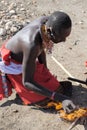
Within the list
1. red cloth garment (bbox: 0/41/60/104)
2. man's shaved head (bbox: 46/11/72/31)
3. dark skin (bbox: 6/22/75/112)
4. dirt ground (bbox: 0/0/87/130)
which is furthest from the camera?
red cloth garment (bbox: 0/41/60/104)

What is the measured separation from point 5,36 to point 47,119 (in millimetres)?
2098

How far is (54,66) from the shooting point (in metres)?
4.76

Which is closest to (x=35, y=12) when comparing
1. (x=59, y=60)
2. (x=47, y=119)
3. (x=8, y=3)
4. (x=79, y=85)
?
(x=8, y=3)

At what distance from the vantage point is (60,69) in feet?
15.3

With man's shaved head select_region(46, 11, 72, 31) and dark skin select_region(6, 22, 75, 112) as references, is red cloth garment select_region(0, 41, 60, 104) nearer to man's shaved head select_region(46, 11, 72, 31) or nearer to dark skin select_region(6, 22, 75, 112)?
dark skin select_region(6, 22, 75, 112)

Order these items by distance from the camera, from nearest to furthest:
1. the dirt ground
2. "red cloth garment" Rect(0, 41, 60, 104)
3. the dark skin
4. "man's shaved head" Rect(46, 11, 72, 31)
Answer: "man's shaved head" Rect(46, 11, 72, 31) < the dark skin < the dirt ground < "red cloth garment" Rect(0, 41, 60, 104)

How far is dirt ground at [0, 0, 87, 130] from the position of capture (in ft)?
12.5

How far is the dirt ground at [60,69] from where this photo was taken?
380 cm

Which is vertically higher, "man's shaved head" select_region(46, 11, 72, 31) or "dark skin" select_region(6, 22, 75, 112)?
"man's shaved head" select_region(46, 11, 72, 31)

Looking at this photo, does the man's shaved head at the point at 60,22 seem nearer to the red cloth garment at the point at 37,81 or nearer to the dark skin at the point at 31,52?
the dark skin at the point at 31,52

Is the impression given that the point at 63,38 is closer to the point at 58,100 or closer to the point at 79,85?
the point at 58,100

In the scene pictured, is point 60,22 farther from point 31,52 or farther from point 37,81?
point 37,81

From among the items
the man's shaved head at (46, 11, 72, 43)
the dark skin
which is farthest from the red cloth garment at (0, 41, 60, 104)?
the man's shaved head at (46, 11, 72, 43)

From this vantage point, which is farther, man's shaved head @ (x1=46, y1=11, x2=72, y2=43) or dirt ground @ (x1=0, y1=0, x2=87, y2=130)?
dirt ground @ (x1=0, y1=0, x2=87, y2=130)
